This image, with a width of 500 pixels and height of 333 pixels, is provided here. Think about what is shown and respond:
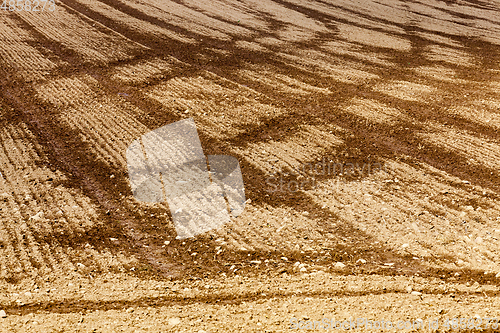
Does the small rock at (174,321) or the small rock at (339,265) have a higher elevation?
the small rock at (339,265)

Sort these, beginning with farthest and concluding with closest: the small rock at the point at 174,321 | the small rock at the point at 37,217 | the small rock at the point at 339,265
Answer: the small rock at the point at 37,217 < the small rock at the point at 339,265 < the small rock at the point at 174,321

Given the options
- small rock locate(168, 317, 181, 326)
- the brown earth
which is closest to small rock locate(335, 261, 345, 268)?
the brown earth

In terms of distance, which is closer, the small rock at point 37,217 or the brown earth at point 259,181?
the brown earth at point 259,181

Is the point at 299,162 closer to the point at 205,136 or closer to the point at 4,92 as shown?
the point at 205,136

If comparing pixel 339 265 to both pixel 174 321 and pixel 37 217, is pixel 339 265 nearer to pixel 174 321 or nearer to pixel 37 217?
pixel 174 321

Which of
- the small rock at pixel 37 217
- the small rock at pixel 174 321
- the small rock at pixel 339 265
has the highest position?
the small rock at pixel 339 265

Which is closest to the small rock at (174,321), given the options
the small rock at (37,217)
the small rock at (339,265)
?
the small rock at (339,265)

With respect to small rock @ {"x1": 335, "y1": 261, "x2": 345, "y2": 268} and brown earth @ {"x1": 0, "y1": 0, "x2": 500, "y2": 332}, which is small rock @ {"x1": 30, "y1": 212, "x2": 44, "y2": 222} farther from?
small rock @ {"x1": 335, "y1": 261, "x2": 345, "y2": 268}

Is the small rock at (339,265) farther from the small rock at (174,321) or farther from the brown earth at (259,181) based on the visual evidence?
the small rock at (174,321)

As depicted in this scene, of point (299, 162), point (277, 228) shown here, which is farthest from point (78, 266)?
point (299, 162)
